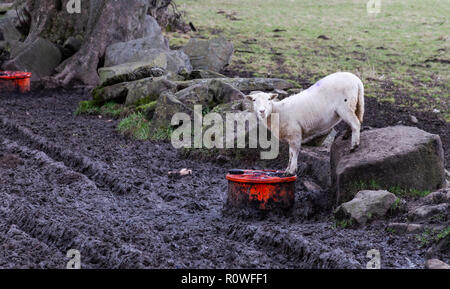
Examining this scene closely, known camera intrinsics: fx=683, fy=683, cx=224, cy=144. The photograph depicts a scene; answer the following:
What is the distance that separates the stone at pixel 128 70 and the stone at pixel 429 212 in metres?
9.00

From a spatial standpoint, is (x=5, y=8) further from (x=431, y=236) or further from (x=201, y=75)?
(x=431, y=236)

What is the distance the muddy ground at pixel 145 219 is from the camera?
644cm

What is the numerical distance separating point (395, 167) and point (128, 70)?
860 centimetres

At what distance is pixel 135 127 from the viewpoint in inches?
496

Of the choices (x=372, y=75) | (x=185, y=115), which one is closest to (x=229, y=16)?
(x=372, y=75)

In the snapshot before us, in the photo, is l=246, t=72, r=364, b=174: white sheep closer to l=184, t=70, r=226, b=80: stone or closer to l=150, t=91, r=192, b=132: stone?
l=150, t=91, r=192, b=132: stone

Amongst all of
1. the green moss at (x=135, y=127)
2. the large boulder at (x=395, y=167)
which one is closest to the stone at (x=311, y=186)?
the large boulder at (x=395, y=167)

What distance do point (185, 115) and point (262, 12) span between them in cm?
1731

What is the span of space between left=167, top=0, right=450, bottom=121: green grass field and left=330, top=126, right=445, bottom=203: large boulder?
234 inches

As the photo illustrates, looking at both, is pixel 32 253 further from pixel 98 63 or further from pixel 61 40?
pixel 61 40

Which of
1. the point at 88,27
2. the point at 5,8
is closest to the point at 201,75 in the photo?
the point at 88,27

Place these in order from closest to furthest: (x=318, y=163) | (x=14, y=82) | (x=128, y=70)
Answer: (x=318, y=163)
(x=128, y=70)
(x=14, y=82)

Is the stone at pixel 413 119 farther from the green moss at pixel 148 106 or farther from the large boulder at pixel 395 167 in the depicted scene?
the large boulder at pixel 395 167

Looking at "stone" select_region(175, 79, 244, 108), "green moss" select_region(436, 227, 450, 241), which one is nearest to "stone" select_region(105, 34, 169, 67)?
"stone" select_region(175, 79, 244, 108)
